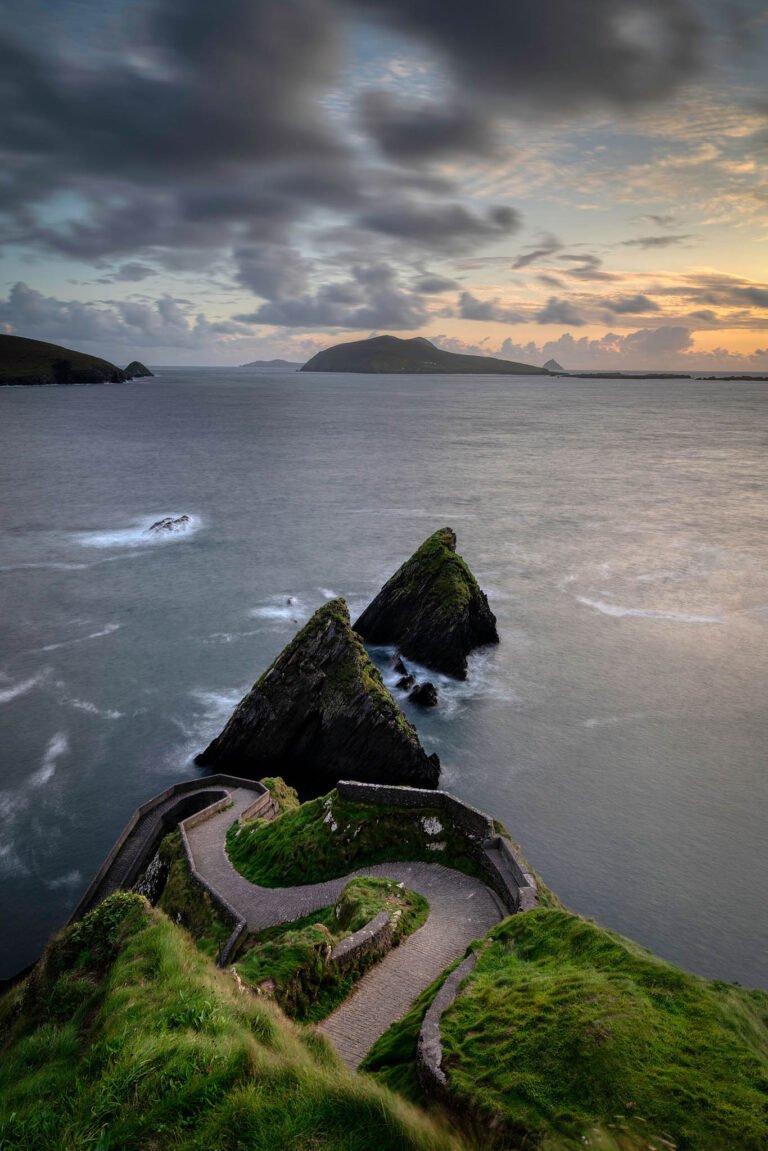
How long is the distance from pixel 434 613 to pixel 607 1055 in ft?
126

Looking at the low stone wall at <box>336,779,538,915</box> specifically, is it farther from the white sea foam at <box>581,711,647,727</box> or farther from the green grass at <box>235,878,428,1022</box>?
the white sea foam at <box>581,711,647,727</box>

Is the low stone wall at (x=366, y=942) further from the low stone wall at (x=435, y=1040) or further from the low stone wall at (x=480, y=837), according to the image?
the low stone wall at (x=480, y=837)

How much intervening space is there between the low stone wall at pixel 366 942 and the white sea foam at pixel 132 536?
63.8 meters

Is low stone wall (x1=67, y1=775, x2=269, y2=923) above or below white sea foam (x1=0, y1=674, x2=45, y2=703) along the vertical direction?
below

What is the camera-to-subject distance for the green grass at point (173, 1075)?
929 cm

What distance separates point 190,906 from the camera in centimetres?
2383

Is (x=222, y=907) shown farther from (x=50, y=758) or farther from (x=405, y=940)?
(x=50, y=758)

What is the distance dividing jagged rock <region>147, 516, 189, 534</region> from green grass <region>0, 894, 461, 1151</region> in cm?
7006

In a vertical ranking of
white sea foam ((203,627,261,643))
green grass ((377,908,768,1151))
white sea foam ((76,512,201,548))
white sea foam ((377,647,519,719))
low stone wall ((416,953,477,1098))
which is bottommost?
white sea foam ((377,647,519,719))

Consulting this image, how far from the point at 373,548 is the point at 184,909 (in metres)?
53.4

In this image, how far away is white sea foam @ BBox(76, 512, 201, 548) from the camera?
7625 cm

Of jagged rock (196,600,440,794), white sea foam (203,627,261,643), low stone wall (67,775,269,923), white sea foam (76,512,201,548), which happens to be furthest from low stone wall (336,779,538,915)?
white sea foam (76,512,201,548)

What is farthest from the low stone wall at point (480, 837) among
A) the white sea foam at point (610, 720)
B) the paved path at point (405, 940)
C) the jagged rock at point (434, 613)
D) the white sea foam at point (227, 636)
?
the white sea foam at point (227, 636)

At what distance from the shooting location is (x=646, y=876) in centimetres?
3017
